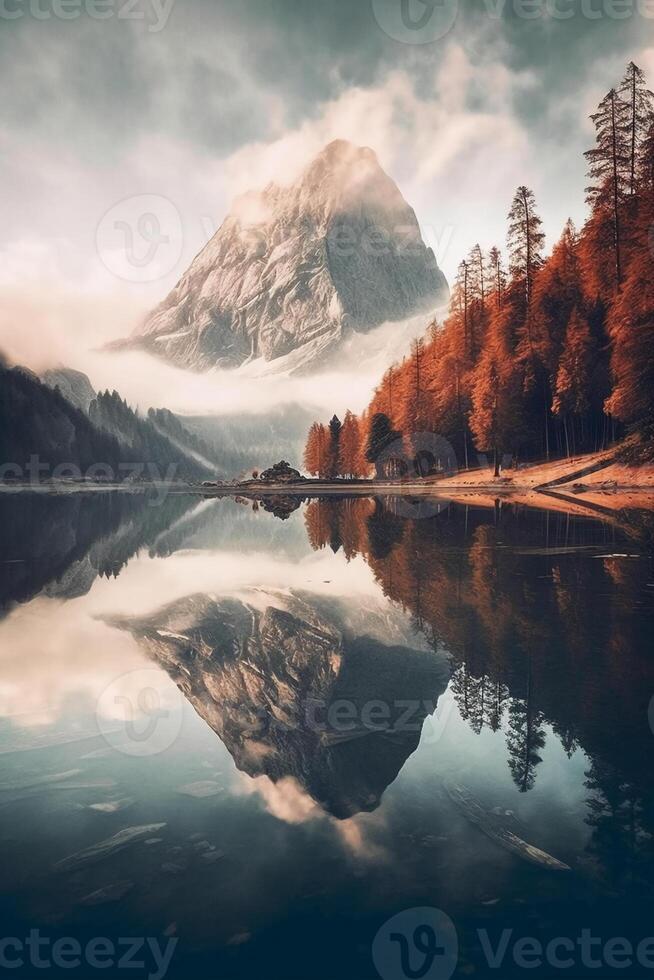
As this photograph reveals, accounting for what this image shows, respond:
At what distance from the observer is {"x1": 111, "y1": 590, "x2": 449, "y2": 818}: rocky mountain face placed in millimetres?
4500

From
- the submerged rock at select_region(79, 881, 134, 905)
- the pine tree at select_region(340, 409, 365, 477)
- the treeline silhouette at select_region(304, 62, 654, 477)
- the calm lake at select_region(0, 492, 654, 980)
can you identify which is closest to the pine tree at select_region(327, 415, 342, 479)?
the pine tree at select_region(340, 409, 365, 477)

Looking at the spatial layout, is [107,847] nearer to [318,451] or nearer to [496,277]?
[496,277]

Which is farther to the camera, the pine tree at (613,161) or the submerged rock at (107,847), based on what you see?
the pine tree at (613,161)

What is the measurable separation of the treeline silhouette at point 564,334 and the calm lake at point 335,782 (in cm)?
3043

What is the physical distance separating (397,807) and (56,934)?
6.73 ft

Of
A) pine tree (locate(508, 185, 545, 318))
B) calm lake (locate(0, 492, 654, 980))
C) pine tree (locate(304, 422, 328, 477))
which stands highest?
pine tree (locate(508, 185, 545, 318))

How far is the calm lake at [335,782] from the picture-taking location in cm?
280

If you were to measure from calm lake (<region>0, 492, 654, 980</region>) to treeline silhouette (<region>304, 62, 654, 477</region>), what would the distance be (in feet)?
99.8

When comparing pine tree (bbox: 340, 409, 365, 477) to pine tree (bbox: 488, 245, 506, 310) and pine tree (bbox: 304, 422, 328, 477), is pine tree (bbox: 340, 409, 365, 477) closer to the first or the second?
pine tree (bbox: 304, 422, 328, 477)

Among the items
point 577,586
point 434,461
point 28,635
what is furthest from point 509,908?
point 434,461

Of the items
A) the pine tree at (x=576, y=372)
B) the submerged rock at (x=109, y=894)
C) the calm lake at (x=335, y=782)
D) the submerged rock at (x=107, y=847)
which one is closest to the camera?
the calm lake at (x=335, y=782)

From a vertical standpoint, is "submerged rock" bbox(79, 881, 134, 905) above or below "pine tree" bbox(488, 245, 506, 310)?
below

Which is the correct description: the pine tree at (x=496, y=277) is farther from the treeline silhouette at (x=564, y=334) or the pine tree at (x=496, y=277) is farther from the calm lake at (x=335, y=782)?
the calm lake at (x=335, y=782)

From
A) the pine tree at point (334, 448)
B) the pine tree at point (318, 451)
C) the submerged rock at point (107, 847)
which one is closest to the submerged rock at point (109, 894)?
the submerged rock at point (107, 847)
